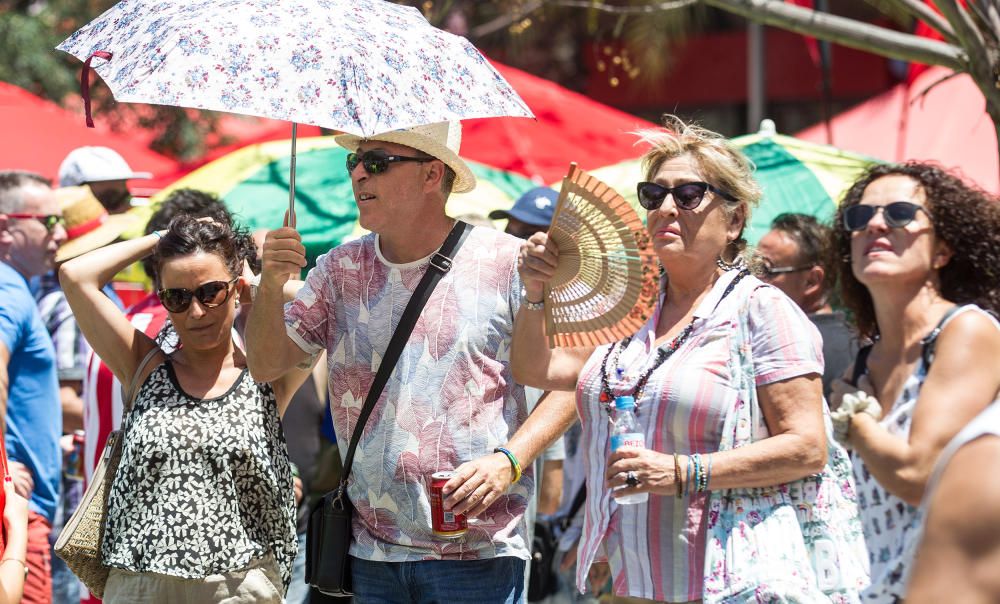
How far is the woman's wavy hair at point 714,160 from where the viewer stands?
3.52 metres

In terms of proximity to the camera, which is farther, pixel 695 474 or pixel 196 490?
pixel 196 490

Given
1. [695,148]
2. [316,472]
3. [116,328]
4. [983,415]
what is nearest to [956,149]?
[316,472]

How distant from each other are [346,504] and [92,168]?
3.76m

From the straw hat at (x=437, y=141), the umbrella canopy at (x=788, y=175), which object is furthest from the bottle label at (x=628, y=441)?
the umbrella canopy at (x=788, y=175)

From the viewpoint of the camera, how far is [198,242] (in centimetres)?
401

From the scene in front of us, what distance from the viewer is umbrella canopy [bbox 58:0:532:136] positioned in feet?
10.3

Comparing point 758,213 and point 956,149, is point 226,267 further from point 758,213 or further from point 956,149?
point 956,149

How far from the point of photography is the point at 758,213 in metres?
6.56

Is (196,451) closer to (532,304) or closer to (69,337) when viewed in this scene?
(532,304)

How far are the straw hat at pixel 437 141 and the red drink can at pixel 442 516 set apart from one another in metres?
0.92

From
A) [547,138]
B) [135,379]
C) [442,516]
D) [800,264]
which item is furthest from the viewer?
[547,138]

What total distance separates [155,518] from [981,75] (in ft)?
11.0

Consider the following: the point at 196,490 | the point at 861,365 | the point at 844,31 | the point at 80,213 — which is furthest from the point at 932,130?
the point at 196,490

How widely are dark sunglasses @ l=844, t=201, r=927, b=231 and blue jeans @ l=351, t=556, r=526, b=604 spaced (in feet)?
4.61
